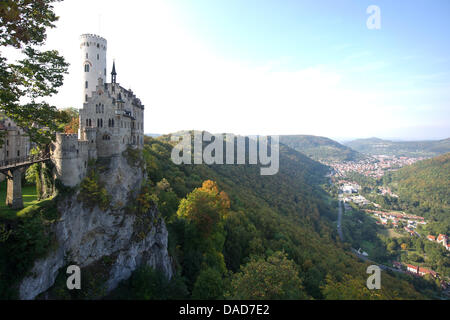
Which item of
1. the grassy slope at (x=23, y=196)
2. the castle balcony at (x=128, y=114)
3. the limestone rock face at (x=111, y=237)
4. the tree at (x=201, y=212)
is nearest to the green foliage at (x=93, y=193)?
the limestone rock face at (x=111, y=237)

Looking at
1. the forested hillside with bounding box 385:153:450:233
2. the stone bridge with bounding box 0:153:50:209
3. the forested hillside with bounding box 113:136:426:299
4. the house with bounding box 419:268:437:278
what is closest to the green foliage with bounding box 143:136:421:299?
the forested hillside with bounding box 113:136:426:299

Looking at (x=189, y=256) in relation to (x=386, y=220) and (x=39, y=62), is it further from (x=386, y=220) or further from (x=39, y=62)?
(x=386, y=220)

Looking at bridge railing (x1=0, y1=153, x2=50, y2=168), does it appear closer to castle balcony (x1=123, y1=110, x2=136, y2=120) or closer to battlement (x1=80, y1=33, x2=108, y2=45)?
castle balcony (x1=123, y1=110, x2=136, y2=120)

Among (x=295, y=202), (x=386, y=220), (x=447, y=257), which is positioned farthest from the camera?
(x=386, y=220)

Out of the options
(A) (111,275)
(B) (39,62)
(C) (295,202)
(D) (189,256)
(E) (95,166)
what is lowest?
(C) (295,202)

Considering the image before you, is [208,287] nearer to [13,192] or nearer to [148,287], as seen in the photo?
[148,287]

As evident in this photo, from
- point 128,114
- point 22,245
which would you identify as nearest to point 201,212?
point 128,114

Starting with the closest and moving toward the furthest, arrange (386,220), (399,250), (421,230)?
1. (399,250)
2. (421,230)
3. (386,220)
